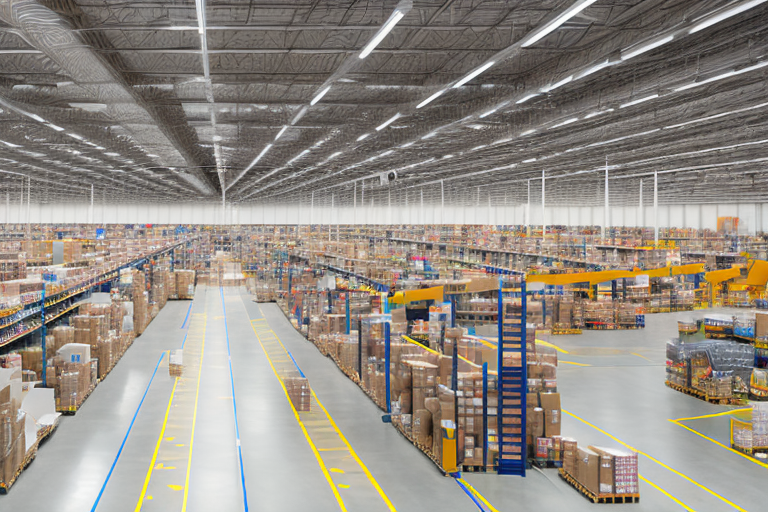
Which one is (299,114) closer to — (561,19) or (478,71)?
(478,71)

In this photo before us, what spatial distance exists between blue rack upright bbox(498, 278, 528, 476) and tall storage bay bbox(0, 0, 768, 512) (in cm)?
3

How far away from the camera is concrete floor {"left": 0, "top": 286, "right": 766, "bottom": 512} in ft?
23.3

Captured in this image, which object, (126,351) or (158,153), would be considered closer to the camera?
(126,351)

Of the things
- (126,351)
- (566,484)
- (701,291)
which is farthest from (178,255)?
(566,484)

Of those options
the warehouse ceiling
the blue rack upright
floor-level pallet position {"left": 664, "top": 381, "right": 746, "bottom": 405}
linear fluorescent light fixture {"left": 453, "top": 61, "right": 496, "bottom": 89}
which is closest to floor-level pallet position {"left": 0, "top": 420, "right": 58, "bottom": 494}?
the warehouse ceiling

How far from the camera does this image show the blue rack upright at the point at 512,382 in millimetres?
7887

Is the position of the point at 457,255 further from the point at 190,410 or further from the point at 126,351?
the point at 190,410

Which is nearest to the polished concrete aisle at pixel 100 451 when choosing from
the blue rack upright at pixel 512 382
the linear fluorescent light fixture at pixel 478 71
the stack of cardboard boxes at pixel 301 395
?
the stack of cardboard boxes at pixel 301 395

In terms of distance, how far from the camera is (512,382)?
797 centimetres

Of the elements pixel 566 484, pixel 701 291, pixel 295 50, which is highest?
pixel 295 50

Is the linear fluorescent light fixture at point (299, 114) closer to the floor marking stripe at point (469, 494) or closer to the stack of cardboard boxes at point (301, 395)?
the stack of cardboard boxes at point (301, 395)

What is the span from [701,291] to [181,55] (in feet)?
71.1

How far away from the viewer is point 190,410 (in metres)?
10.5

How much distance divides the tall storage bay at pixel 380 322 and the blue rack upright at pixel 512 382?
28 millimetres
